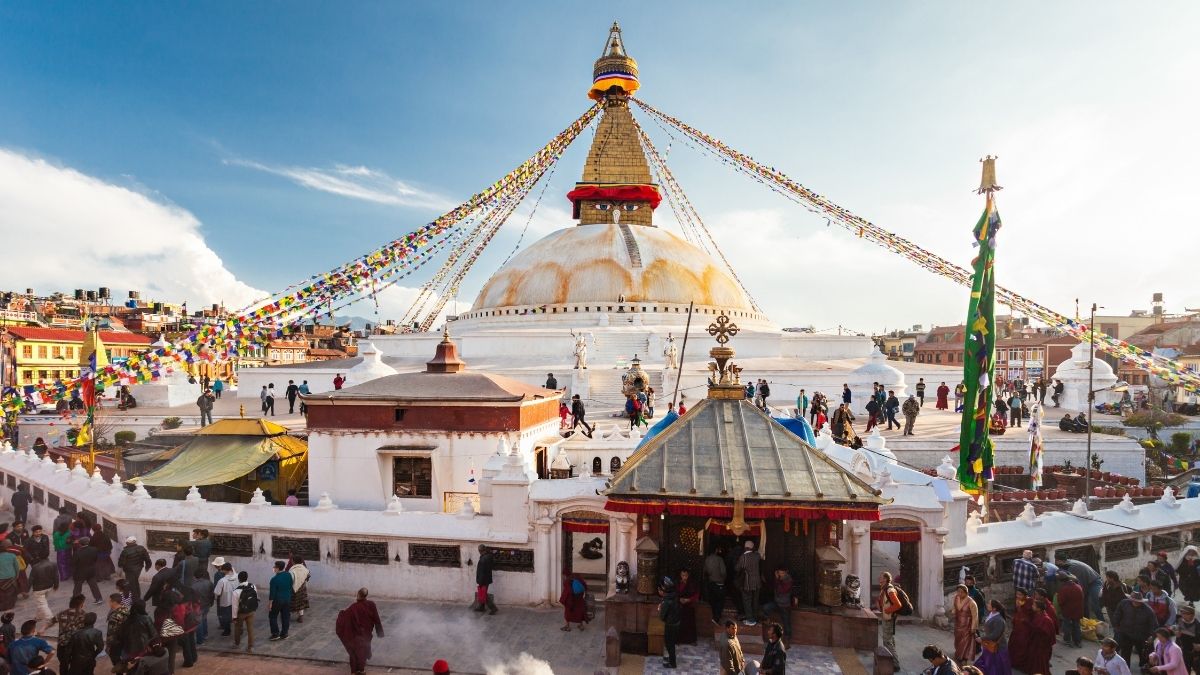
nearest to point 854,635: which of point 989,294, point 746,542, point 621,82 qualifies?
point 746,542

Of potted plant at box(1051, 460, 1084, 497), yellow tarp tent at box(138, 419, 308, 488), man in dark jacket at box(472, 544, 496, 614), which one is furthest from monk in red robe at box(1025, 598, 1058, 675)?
yellow tarp tent at box(138, 419, 308, 488)

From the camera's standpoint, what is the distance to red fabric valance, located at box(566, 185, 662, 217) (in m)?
33.4

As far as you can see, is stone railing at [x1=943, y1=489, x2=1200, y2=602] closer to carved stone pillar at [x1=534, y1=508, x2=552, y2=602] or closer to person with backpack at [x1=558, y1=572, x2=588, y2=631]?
person with backpack at [x1=558, y1=572, x2=588, y2=631]

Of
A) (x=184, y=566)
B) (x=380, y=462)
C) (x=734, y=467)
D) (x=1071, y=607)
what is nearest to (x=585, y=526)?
(x=734, y=467)

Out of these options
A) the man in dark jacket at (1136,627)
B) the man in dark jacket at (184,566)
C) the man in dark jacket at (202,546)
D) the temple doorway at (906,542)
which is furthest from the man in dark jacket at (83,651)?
the man in dark jacket at (1136,627)

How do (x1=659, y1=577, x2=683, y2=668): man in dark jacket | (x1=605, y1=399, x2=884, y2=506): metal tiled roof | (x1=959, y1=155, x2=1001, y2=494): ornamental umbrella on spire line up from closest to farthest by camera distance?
(x1=605, y1=399, x2=884, y2=506): metal tiled roof < (x1=659, y1=577, x2=683, y2=668): man in dark jacket < (x1=959, y1=155, x2=1001, y2=494): ornamental umbrella on spire

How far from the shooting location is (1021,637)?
6.08 meters

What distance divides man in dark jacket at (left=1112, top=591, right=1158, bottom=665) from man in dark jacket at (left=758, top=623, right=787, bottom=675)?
12.4 feet

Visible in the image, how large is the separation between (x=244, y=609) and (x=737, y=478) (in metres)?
5.50

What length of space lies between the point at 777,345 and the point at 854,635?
20640 millimetres

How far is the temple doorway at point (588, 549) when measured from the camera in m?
7.77

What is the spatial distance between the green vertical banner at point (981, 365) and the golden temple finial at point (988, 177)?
12 centimetres

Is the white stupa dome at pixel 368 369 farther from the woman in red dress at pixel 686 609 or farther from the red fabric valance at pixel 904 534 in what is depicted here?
the red fabric valance at pixel 904 534

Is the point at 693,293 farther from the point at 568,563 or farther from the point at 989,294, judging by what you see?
the point at 568,563
